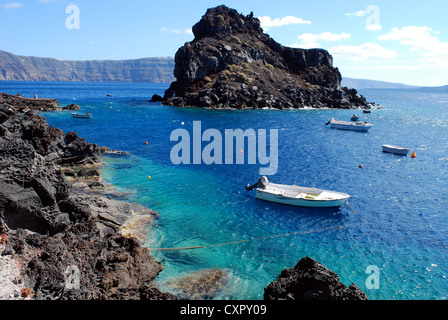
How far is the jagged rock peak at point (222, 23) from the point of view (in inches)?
5787

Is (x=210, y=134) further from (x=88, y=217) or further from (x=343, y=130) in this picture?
(x=88, y=217)

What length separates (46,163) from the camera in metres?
18.6

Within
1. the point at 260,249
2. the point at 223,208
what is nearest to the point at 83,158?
the point at 223,208

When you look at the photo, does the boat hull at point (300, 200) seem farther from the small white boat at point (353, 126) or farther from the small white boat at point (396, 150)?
the small white boat at point (353, 126)

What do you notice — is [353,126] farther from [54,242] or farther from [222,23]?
[222,23]

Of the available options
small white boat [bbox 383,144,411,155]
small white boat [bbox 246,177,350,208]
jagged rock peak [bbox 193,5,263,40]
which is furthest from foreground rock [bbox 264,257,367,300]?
jagged rock peak [bbox 193,5,263,40]

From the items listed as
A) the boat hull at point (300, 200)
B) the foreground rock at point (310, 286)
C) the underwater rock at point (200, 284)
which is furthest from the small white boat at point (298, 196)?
the foreground rock at point (310, 286)

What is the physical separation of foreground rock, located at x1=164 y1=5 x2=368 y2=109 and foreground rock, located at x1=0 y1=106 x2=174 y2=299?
328 ft

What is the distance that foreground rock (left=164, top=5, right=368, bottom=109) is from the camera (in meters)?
123

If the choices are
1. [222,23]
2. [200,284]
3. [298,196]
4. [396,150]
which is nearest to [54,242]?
[200,284]

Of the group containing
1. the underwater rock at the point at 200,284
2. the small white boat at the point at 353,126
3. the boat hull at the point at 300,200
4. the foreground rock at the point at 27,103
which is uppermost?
the foreground rock at the point at 27,103

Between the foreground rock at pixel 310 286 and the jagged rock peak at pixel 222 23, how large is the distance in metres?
143

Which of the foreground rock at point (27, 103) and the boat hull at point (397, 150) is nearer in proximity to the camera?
the boat hull at point (397, 150)
